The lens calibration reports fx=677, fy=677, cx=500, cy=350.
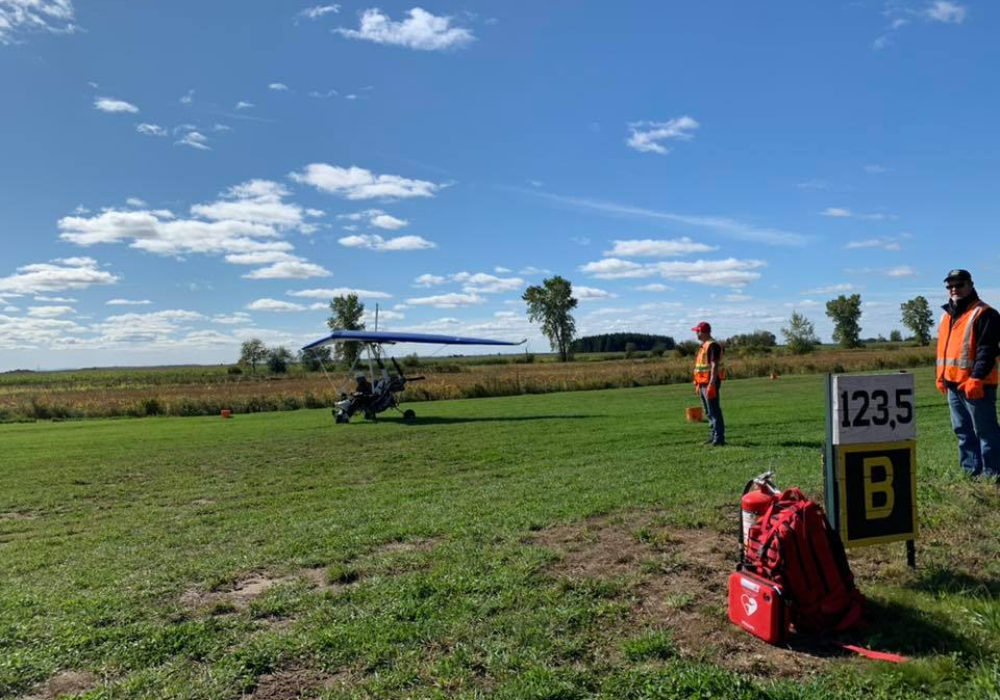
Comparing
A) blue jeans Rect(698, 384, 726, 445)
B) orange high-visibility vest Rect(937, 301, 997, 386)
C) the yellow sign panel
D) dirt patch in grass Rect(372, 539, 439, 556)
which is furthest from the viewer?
blue jeans Rect(698, 384, 726, 445)

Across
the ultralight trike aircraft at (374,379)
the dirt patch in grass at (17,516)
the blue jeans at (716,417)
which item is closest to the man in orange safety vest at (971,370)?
the blue jeans at (716,417)

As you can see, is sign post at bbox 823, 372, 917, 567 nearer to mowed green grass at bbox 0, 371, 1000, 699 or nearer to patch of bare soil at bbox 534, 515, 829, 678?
mowed green grass at bbox 0, 371, 1000, 699

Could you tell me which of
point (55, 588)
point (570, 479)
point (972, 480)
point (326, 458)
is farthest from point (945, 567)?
point (326, 458)

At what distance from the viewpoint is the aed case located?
3.62 m

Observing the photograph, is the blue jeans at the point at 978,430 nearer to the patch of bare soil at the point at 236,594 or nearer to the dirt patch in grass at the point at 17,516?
the patch of bare soil at the point at 236,594

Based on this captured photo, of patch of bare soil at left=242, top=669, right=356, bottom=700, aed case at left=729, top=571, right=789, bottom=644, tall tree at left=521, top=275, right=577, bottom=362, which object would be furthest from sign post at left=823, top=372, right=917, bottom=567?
tall tree at left=521, top=275, right=577, bottom=362

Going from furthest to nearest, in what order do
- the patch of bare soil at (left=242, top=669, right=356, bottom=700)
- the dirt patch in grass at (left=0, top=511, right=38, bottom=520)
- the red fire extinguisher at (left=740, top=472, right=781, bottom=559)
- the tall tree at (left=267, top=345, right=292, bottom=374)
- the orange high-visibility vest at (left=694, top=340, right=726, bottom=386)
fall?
the tall tree at (left=267, top=345, right=292, bottom=374) < the orange high-visibility vest at (left=694, top=340, right=726, bottom=386) < the dirt patch in grass at (left=0, top=511, right=38, bottom=520) < the red fire extinguisher at (left=740, top=472, right=781, bottom=559) < the patch of bare soil at (left=242, top=669, right=356, bottom=700)

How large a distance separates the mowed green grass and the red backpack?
0.23 m

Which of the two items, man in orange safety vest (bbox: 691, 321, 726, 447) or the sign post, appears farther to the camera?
man in orange safety vest (bbox: 691, 321, 726, 447)

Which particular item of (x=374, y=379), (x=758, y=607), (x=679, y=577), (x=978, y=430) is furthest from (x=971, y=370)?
(x=374, y=379)

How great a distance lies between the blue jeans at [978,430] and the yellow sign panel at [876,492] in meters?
2.43

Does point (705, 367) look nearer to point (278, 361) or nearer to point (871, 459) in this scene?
point (871, 459)

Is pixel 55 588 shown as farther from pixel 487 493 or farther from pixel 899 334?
pixel 899 334

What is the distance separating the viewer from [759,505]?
13.8 ft
